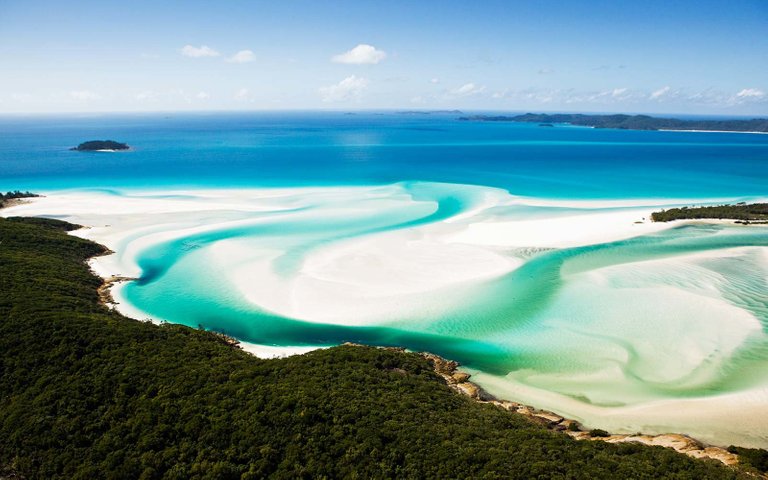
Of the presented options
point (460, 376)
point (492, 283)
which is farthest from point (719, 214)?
point (460, 376)

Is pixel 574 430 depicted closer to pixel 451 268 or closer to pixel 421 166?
pixel 451 268

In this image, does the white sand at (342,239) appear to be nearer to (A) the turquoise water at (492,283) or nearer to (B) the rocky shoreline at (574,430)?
(A) the turquoise water at (492,283)

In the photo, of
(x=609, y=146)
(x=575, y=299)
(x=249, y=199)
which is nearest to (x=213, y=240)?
(x=249, y=199)

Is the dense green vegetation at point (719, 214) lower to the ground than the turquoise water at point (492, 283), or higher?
higher

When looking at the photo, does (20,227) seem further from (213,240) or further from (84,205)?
(84,205)

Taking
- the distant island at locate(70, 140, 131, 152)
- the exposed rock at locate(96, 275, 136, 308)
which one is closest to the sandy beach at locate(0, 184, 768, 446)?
the exposed rock at locate(96, 275, 136, 308)

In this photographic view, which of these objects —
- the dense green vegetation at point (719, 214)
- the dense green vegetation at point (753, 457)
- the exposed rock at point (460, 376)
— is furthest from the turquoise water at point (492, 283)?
the dense green vegetation at point (719, 214)
